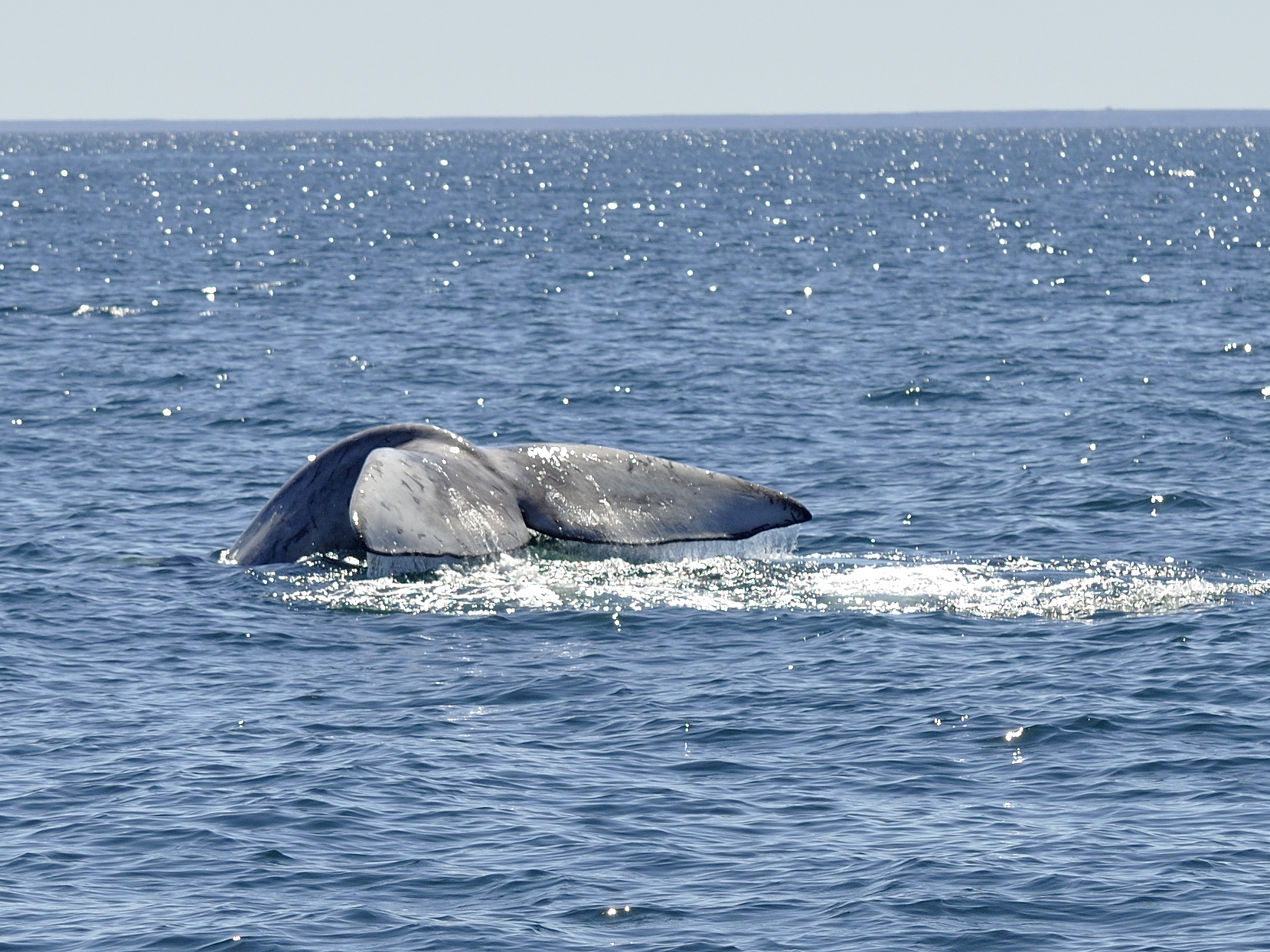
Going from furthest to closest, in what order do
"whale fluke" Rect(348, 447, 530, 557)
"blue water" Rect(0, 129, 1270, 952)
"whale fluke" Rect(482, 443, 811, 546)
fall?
"whale fluke" Rect(482, 443, 811, 546)
"whale fluke" Rect(348, 447, 530, 557)
"blue water" Rect(0, 129, 1270, 952)

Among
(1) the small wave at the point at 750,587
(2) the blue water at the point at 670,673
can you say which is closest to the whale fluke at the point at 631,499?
(1) the small wave at the point at 750,587

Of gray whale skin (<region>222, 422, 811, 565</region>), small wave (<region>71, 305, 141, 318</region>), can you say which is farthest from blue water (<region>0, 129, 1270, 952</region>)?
small wave (<region>71, 305, 141, 318</region>)

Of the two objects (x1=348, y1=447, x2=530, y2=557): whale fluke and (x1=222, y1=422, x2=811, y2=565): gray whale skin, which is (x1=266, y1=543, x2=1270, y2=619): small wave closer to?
(x1=222, y1=422, x2=811, y2=565): gray whale skin

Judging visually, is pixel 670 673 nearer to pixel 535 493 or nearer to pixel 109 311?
pixel 535 493

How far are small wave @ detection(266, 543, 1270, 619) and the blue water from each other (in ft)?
0.23

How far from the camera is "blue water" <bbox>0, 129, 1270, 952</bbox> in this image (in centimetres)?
1219

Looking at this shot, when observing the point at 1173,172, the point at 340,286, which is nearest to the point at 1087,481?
the point at 340,286

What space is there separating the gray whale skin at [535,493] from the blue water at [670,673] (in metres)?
A: 0.85

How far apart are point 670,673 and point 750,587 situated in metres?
3.13

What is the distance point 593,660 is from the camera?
17.3 metres

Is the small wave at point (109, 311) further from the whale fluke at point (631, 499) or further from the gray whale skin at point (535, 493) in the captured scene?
the whale fluke at point (631, 499)

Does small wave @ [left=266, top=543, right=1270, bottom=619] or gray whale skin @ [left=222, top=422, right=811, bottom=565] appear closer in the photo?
gray whale skin @ [left=222, top=422, right=811, bottom=565]

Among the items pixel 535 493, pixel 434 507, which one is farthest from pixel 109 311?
pixel 434 507

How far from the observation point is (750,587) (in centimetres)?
1986
